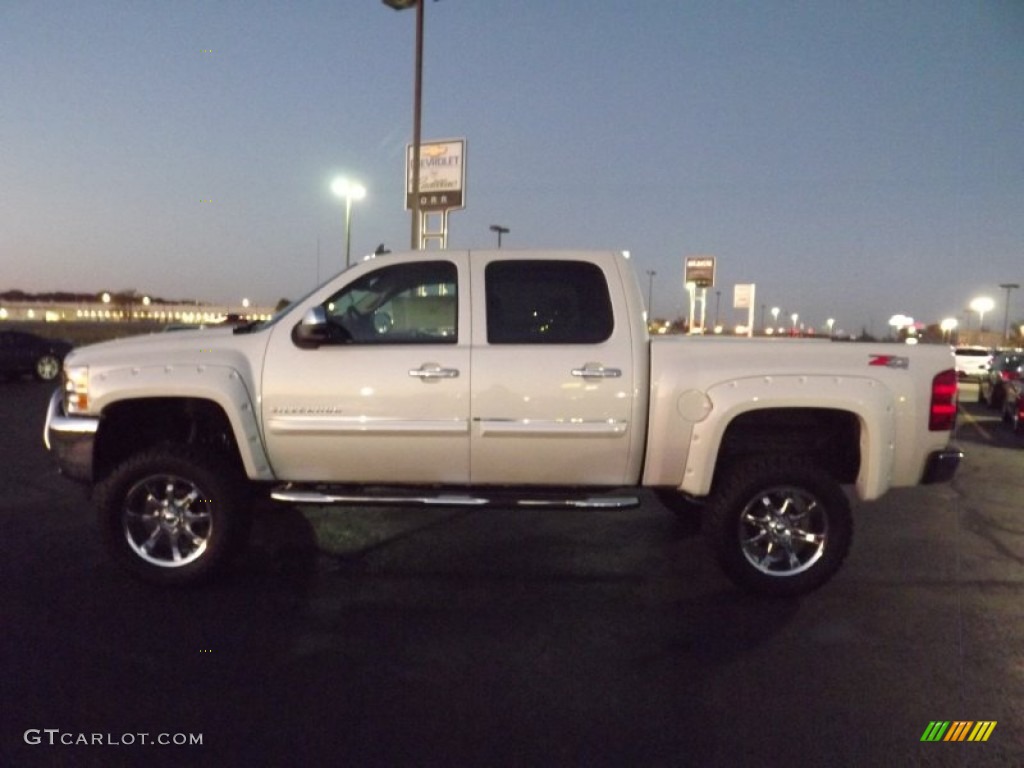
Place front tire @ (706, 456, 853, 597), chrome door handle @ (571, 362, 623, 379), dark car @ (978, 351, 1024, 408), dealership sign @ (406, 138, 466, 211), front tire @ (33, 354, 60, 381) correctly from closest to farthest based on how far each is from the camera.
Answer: chrome door handle @ (571, 362, 623, 379), front tire @ (706, 456, 853, 597), dealership sign @ (406, 138, 466, 211), dark car @ (978, 351, 1024, 408), front tire @ (33, 354, 60, 381)

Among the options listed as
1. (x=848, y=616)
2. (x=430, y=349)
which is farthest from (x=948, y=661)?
(x=430, y=349)

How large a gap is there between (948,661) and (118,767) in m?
3.86

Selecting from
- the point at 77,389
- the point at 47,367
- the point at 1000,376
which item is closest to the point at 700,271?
the point at 1000,376

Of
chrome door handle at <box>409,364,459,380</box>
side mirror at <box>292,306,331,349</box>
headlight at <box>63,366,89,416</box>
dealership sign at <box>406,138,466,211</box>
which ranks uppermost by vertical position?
dealership sign at <box>406,138,466,211</box>

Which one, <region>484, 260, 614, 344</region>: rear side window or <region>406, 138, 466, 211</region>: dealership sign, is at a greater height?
<region>406, 138, 466, 211</region>: dealership sign

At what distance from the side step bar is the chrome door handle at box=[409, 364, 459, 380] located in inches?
29.0

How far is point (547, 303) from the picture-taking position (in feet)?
17.5

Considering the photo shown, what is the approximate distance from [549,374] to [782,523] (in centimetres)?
174

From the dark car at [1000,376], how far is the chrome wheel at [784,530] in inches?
495

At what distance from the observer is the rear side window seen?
5203 mm

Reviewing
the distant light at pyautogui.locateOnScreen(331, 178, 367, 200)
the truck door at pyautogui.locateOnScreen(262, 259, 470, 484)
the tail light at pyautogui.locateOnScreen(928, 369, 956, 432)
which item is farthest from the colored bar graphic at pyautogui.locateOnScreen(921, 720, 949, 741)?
the distant light at pyautogui.locateOnScreen(331, 178, 367, 200)

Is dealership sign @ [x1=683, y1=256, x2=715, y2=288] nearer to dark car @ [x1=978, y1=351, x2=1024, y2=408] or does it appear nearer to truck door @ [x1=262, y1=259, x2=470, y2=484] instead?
dark car @ [x1=978, y1=351, x2=1024, y2=408]

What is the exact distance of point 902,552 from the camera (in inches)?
252

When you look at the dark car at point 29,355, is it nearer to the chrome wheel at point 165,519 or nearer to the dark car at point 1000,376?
the chrome wheel at point 165,519
